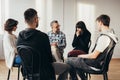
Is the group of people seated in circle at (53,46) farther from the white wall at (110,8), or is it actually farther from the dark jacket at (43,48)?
the white wall at (110,8)

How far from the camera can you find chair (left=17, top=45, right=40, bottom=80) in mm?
2873

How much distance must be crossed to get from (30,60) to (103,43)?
947 mm

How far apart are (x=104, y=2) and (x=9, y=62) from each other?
15.6ft

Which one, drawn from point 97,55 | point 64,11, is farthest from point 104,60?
point 64,11

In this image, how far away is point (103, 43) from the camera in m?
3.29

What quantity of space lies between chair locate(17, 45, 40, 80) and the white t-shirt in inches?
32.7

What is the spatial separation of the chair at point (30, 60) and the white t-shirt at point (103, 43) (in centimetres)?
83

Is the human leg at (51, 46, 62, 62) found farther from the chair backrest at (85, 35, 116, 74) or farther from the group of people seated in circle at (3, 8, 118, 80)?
the chair backrest at (85, 35, 116, 74)

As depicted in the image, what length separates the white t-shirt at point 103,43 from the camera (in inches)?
129

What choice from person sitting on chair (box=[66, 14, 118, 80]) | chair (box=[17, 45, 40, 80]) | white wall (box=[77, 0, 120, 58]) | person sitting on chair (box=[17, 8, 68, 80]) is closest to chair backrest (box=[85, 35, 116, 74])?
person sitting on chair (box=[66, 14, 118, 80])

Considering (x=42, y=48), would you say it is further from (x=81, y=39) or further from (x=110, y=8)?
(x=110, y=8)

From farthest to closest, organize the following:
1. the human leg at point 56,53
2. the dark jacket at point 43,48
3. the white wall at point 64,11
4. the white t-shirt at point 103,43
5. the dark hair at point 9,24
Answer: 1. the white wall at point 64,11
2. the human leg at point 56,53
3. the dark hair at point 9,24
4. the white t-shirt at point 103,43
5. the dark jacket at point 43,48

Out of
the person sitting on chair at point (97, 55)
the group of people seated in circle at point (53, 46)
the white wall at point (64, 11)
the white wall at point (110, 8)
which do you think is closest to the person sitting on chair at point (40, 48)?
the group of people seated in circle at point (53, 46)

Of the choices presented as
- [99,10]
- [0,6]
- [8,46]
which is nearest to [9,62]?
[8,46]
